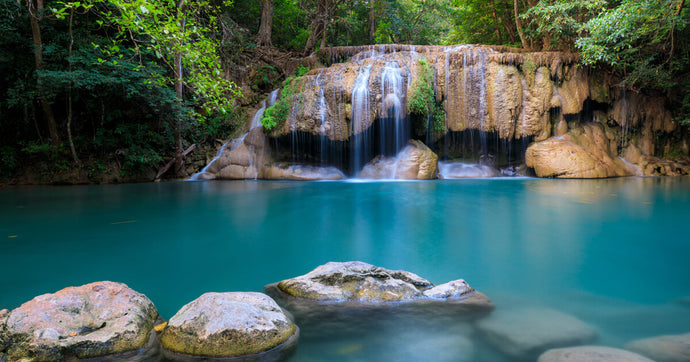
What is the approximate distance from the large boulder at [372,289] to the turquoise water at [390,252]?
0.79ft

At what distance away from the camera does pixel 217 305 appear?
1.94 m

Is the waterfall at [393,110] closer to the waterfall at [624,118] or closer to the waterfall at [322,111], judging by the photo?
the waterfall at [322,111]

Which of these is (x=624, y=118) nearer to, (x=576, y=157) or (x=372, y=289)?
(x=576, y=157)

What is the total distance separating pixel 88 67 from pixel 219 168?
5272 millimetres

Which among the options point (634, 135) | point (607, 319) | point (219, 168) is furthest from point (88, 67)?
point (634, 135)

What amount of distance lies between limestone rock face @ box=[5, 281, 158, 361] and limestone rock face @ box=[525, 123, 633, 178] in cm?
1318

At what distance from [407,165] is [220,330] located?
10.9m

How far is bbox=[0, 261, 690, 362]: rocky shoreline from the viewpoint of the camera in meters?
1.70

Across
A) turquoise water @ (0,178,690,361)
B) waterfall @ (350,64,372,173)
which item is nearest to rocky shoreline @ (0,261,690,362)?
turquoise water @ (0,178,690,361)

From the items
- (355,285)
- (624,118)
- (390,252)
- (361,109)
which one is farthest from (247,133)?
(624,118)

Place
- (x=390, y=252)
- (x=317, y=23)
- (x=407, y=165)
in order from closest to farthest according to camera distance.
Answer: (x=390, y=252), (x=407, y=165), (x=317, y=23)

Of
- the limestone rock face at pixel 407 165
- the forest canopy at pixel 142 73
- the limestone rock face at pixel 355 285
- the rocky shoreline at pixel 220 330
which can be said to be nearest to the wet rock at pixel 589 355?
the rocky shoreline at pixel 220 330

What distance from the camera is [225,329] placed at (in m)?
1.79

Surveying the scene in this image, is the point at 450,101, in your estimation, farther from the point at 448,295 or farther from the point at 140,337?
the point at 140,337
